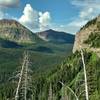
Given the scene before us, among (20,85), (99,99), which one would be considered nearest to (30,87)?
(20,85)

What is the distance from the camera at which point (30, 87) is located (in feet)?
96.5

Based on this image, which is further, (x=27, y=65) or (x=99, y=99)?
(x=99, y=99)

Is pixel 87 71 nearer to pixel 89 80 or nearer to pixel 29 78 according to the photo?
pixel 89 80

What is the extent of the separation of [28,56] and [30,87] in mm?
2369

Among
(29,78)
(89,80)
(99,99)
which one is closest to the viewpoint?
(89,80)

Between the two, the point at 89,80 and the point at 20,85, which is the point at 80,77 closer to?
the point at 89,80

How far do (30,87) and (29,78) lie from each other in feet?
4.96

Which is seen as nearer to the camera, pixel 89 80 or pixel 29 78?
pixel 89 80

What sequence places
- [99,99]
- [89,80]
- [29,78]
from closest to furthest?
1. [89,80]
2. [29,78]
3. [99,99]

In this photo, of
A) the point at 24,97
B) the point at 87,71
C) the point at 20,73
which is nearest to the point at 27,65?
the point at 20,73

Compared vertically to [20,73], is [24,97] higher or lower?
lower

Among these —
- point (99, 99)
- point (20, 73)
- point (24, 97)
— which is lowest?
point (99, 99)

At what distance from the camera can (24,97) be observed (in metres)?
29.2

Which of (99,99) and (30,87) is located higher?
(30,87)
